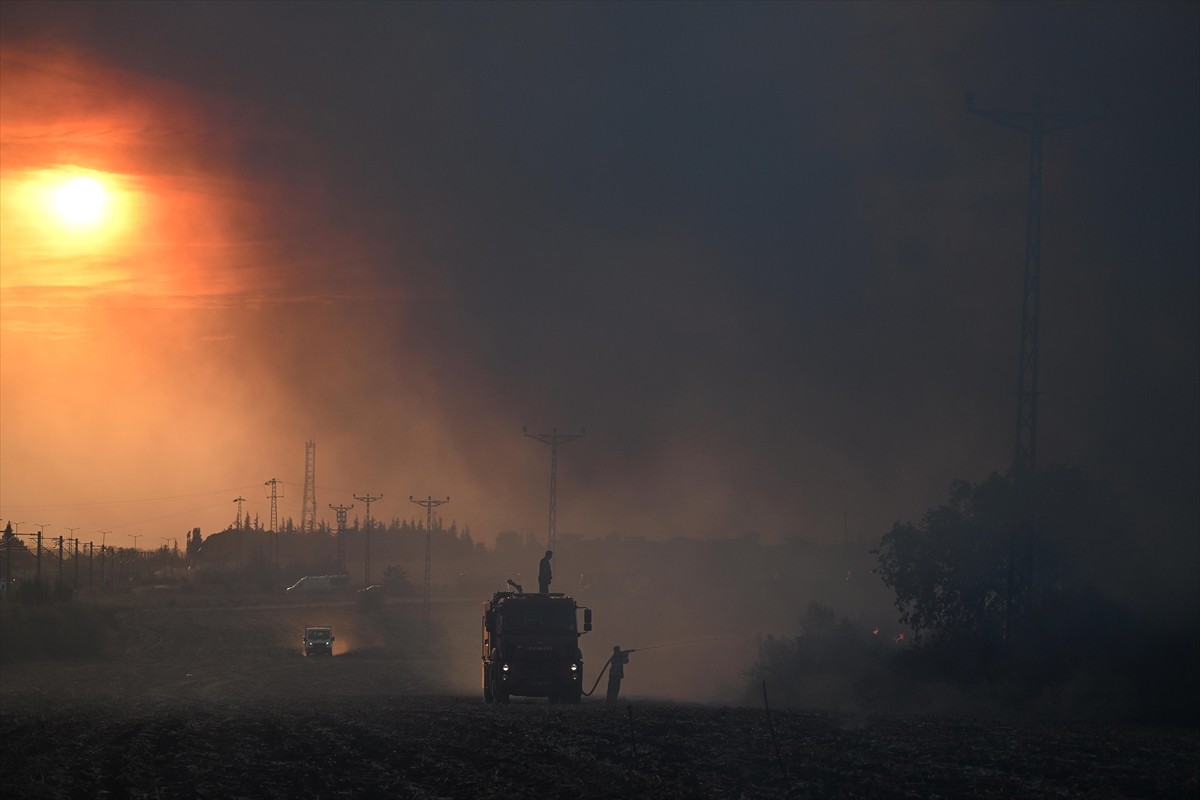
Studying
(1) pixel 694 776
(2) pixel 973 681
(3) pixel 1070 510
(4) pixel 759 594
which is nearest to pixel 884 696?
(2) pixel 973 681

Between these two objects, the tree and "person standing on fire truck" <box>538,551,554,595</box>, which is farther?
the tree

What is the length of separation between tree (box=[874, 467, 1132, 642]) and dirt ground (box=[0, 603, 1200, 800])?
2480 cm

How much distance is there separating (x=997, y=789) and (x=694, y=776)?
5.71m

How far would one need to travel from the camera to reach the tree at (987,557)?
61.6 meters

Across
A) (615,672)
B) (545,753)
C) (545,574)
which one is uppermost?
(545,574)

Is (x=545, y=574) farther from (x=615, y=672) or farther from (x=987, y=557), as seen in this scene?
(x=987, y=557)

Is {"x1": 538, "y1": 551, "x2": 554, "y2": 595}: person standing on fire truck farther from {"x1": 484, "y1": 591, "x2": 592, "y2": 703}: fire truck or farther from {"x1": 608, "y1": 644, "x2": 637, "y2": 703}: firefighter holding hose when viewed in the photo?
{"x1": 484, "y1": 591, "x2": 592, "y2": 703}: fire truck

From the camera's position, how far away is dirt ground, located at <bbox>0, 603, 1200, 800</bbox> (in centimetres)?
2305

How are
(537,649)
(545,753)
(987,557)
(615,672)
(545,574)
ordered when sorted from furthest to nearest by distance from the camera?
(987,557), (545,574), (615,672), (537,649), (545,753)

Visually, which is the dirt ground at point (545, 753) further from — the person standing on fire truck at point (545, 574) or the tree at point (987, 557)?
the tree at point (987, 557)

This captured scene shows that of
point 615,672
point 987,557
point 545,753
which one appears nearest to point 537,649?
point 615,672

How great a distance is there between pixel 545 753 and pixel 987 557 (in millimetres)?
41256

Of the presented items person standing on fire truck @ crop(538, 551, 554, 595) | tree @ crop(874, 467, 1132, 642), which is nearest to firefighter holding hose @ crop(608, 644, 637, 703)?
person standing on fire truck @ crop(538, 551, 554, 595)

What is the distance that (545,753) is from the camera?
92.0 ft
